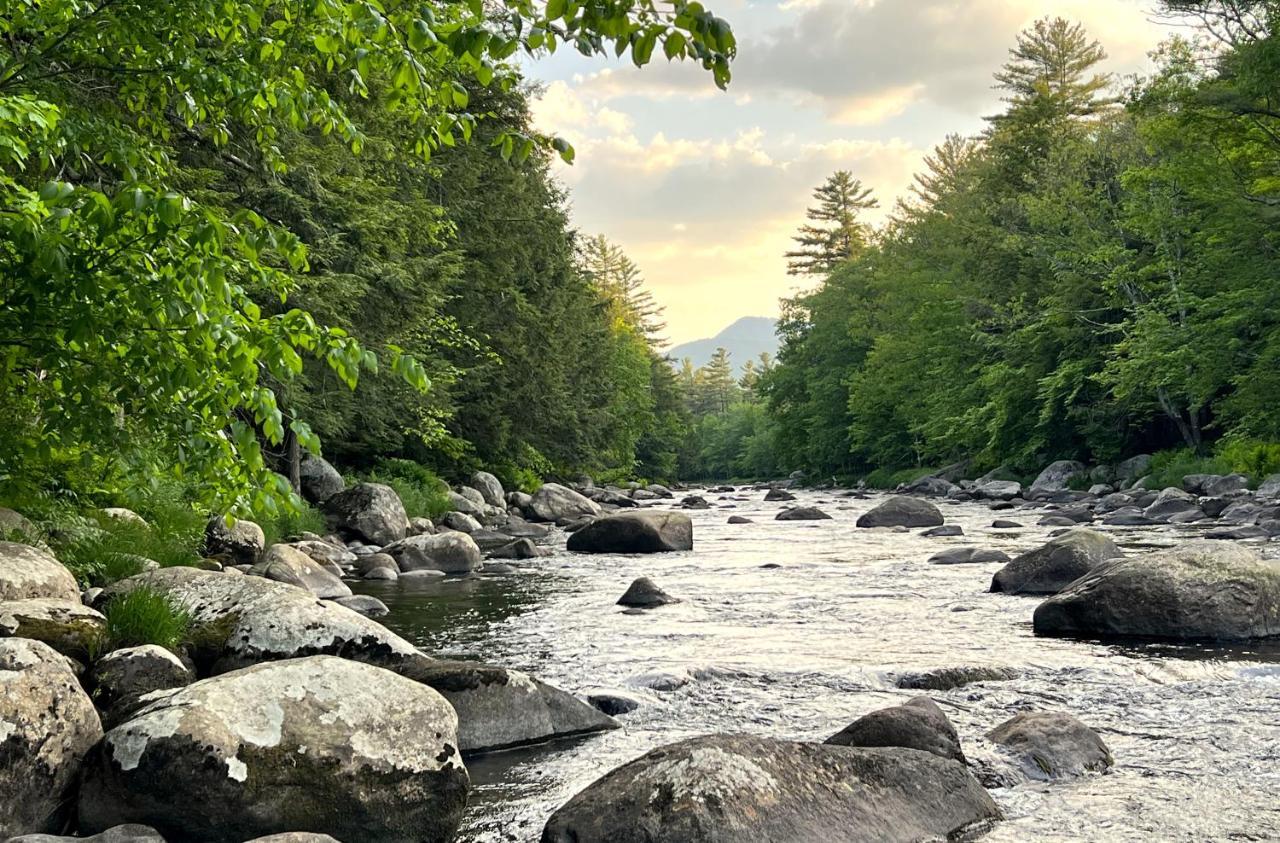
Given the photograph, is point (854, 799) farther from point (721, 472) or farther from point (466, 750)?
point (721, 472)

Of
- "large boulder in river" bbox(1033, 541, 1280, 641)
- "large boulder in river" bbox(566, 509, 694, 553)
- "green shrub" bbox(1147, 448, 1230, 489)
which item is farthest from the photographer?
"green shrub" bbox(1147, 448, 1230, 489)

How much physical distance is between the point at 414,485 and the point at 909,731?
1995 cm

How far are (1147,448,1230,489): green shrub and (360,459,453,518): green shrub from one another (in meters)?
18.5

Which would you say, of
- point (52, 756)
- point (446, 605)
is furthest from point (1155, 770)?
point (446, 605)

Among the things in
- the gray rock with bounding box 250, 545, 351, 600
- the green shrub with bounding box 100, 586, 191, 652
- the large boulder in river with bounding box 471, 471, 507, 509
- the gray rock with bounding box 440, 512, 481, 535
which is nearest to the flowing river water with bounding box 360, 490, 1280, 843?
the gray rock with bounding box 250, 545, 351, 600

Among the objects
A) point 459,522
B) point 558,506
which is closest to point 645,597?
point 459,522

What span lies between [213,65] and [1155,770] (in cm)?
658

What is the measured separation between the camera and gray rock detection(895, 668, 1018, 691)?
283 inches

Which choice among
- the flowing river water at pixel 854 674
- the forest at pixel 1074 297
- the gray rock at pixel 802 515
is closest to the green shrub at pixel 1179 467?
the forest at pixel 1074 297

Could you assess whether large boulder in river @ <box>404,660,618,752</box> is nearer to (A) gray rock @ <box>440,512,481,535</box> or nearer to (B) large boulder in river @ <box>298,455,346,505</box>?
(B) large boulder in river @ <box>298,455,346,505</box>

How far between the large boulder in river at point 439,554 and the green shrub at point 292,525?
1.66 m

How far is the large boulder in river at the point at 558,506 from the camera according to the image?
89.1ft

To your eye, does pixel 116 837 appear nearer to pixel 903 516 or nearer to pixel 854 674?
pixel 854 674

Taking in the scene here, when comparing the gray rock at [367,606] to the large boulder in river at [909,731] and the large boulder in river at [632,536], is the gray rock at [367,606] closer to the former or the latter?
the large boulder in river at [909,731]
